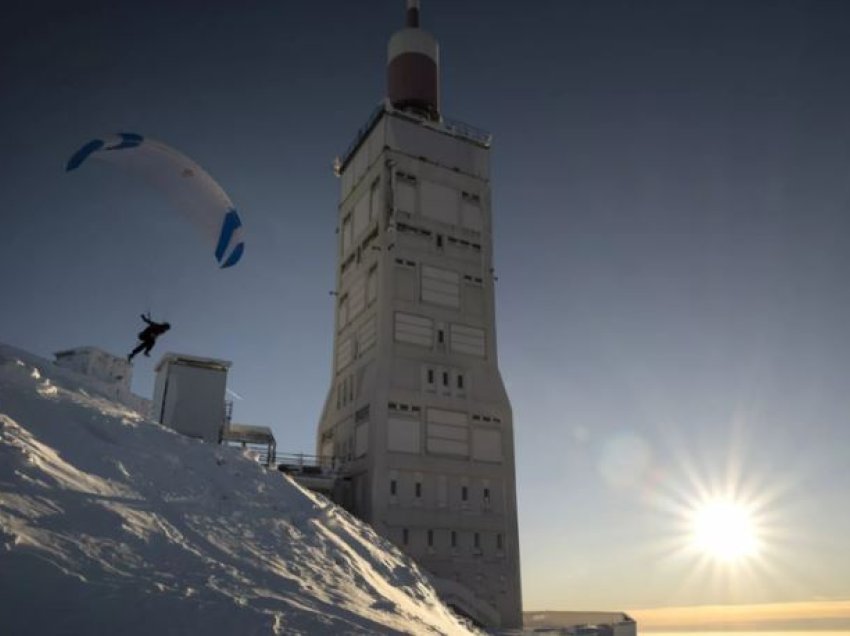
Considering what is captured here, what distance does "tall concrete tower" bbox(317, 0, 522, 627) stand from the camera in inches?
1757

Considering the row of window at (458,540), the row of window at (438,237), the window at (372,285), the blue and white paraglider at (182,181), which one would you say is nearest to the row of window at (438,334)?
the window at (372,285)

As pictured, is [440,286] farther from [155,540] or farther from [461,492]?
[155,540]

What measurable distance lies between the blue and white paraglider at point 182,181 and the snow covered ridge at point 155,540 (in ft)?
31.0

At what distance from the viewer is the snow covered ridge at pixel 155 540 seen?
12.6m

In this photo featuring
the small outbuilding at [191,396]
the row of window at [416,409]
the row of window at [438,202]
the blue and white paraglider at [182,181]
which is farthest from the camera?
the row of window at [438,202]

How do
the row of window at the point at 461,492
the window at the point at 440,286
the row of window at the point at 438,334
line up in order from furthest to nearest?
1. the window at the point at 440,286
2. the row of window at the point at 438,334
3. the row of window at the point at 461,492

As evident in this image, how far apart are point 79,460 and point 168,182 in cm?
1680

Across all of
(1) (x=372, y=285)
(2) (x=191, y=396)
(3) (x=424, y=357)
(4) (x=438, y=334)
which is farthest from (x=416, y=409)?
(2) (x=191, y=396)

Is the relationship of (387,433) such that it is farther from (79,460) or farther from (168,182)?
(79,460)

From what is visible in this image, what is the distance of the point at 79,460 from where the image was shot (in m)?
18.3

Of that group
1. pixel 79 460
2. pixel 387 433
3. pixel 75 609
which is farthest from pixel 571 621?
pixel 75 609

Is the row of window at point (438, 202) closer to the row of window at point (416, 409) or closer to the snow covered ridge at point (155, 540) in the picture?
the row of window at point (416, 409)

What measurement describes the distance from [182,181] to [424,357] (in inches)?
840

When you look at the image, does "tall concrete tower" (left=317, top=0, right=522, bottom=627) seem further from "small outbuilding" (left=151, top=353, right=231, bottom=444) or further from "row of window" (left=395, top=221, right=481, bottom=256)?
"small outbuilding" (left=151, top=353, right=231, bottom=444)
